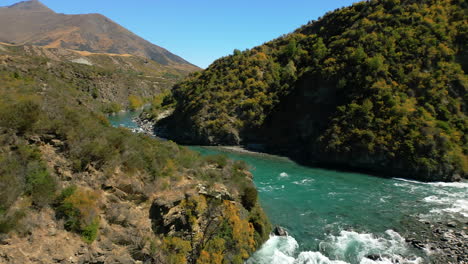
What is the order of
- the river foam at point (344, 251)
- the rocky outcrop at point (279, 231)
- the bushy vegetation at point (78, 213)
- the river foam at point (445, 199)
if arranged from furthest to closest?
the river foam at point (445, 199) < the rocky outcrop at point (279, 231) < the river foam at point (344, 251) < the bushy vegetation at point (78, 213)

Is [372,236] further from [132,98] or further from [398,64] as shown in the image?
[132,98]

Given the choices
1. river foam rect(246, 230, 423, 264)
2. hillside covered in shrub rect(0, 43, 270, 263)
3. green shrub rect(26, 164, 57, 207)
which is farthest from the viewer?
river foam rect(246, 230, 423, 264)

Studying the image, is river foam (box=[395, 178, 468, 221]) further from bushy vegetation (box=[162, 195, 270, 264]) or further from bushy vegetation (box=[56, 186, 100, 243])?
bushy vegetation (box=[56, 186, 100, 243])

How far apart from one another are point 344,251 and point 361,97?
3515 cm

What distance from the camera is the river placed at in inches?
713

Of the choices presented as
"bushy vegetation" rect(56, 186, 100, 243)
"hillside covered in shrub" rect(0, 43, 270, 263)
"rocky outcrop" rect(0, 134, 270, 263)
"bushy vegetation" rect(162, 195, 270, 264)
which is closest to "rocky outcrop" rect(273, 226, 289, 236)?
"hillside covered in shrub" rect(0, 43, 270, 263)

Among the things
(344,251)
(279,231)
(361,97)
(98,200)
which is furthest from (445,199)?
(98,200)

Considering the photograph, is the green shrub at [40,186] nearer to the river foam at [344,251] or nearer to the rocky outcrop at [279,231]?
the river foam at [344,251]

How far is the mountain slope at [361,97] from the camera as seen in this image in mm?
39344

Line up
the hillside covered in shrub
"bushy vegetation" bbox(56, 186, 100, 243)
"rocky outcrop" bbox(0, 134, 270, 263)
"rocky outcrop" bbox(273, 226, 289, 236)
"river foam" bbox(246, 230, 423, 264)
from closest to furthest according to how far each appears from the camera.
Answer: "rocky outcrop" bbox(0, 134, 270, 263)
the hillside covered in shrub
"bushy vegetation" bbox(56, 186, 100, 243)
"river foam" bbox(246, 230, 423, 264)
"rocky outcrop" bbox(273, 226, 289, 236)

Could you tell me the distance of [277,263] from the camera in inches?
671

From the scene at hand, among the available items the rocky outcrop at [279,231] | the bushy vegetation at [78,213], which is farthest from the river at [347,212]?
the bushy vegetation at [78,213]

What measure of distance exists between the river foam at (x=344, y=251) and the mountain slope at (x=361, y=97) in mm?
23156

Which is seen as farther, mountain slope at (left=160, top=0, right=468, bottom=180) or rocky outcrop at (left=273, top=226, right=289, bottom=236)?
mountain slope at (left=160, top=0, right=468, bottom=180)
